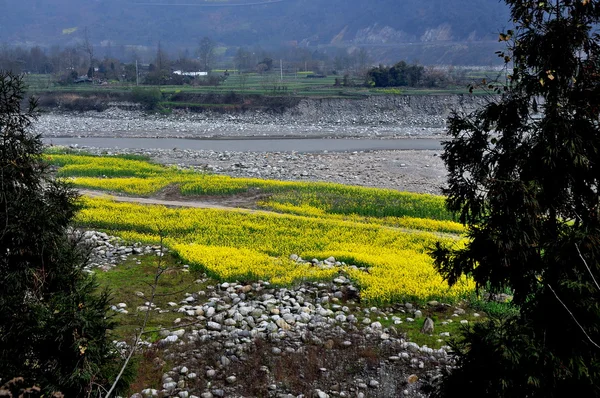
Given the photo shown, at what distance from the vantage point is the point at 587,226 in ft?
22.8

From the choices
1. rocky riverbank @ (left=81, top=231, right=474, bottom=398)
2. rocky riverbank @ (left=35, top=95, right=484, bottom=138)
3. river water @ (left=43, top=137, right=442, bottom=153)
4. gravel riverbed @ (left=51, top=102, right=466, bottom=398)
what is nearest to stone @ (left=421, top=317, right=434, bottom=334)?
rocky riverbank @ (left=81, top=231, right=474, bottom=398)

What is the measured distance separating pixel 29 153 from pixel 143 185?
2198cm

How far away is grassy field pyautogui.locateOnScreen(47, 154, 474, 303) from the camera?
1609 cm

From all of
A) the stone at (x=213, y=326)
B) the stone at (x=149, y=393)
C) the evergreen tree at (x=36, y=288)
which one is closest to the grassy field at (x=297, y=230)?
the stone at (x=213, y=326)

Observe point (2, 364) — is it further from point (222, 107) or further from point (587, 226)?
→ point (222, 107)

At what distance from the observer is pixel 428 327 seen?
1314 cm

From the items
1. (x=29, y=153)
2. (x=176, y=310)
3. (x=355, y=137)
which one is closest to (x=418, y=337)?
(x=176, y=310)

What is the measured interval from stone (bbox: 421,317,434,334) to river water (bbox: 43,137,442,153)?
3563cm

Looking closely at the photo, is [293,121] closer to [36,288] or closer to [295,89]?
[295,89]

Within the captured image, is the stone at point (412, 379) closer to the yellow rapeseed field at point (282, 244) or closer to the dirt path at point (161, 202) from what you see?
the yellow rapeseed field at point (282, 244)

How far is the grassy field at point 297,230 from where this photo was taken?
634 inches

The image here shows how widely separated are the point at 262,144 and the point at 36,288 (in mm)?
45720

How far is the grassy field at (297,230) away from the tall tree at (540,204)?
14.6ft

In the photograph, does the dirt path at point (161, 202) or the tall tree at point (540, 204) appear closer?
the tall tree at point (540, 204)
